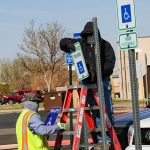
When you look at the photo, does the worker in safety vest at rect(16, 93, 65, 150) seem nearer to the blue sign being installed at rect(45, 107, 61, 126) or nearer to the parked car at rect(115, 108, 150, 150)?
the blue sign being installed at rect(45, 107, 61, 126)

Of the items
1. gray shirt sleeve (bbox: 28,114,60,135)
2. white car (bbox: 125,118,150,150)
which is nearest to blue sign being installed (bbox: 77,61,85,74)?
gray shirt sleeve (bbox: 28,114,60,135)

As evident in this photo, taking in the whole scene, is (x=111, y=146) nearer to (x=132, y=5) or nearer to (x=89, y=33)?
(x=89, y=33)

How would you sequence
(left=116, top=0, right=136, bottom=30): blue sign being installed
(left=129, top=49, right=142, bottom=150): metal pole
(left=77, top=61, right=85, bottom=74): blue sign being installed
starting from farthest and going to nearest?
(left=77, top=61, right=85, bottom=74): blue sign being installed → (left=116, top=0, right=136, bottom=30): blue sign being installed → (left=129, top=49, right=142, bottom=150): metal pole

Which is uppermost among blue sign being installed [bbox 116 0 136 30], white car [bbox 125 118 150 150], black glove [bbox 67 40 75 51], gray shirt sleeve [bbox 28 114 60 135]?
blue sign being installed [bbox 116 0 136 30]

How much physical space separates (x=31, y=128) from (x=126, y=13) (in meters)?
1.93

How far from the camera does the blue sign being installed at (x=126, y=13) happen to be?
590 cm

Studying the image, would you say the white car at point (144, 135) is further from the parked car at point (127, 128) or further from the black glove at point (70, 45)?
the black glove at point (70, 45)

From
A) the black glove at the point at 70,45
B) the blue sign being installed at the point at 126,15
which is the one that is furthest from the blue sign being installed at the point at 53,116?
the blue sign being installed at the point at 126,15

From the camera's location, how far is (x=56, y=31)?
57688 millimetres

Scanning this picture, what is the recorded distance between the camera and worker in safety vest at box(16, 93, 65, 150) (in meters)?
6.54

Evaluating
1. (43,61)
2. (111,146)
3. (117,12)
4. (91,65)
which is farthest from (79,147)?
(43,61)

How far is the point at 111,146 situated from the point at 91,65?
1160 mm

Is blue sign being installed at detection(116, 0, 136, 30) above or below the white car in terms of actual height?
above

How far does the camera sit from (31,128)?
6.57 m
